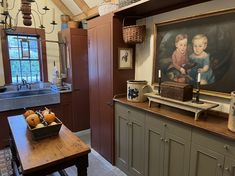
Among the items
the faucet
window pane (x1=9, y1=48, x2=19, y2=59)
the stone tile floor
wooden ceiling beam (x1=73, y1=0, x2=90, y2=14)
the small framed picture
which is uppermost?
wooden ceiling beam (x1=73, y1=0, x2=90, y2=14)

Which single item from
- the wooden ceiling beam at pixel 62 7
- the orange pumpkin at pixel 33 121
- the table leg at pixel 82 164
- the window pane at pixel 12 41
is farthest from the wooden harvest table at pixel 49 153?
the wooden ceiling beam at pixel 62 7

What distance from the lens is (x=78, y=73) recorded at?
357 cm

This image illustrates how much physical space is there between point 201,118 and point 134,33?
1224 mm

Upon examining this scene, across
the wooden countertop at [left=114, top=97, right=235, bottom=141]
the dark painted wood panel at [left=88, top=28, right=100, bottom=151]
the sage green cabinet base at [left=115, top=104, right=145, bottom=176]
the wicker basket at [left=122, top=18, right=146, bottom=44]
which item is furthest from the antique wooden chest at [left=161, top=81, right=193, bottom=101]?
the dark painted wood panel at [left=88, top=28, right=100, bottom=151]

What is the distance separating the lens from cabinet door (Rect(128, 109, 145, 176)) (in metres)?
2.08

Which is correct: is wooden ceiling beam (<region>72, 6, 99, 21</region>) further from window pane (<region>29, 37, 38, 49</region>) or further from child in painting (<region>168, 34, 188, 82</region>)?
child in painting (<region>168, 34, 188, 82</region>)

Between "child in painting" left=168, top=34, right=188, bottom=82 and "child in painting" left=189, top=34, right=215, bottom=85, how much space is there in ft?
0.31

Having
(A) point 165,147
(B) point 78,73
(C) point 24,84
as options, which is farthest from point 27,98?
(A) point 165,147

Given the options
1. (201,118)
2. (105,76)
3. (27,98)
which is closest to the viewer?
(201,118)

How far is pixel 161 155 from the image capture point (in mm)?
1845

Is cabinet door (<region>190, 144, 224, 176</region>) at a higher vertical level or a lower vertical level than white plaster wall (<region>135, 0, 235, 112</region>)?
lower

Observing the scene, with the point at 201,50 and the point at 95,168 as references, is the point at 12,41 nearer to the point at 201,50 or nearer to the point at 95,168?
the point at 95,168

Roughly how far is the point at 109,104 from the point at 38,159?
1.35m

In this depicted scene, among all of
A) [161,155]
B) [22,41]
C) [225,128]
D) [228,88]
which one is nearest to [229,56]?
[228,88]
